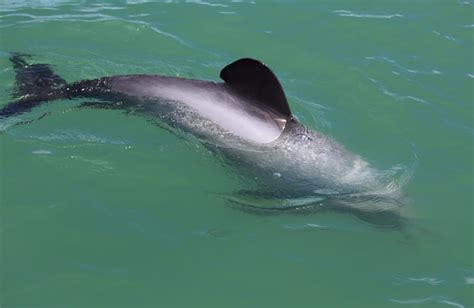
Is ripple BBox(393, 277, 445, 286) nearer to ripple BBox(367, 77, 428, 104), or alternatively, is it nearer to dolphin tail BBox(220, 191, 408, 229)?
dolphin tail BBox(220, 191, 408, 229)

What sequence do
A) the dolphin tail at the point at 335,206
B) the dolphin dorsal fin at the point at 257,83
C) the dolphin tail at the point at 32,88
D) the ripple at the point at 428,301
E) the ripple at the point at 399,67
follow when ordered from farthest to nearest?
the ripple at the point at 399,67, the dolphin tail at the point at 32,88, the dolphin dorsal fin at the point at 257,83, the dolphin tail at the point at 335,206, the ripple at the point at 428,301

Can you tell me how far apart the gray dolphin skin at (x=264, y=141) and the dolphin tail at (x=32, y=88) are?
0.37 ft

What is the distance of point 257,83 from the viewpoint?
7.89m

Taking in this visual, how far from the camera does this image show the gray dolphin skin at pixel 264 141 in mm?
7602

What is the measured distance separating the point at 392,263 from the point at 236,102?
2745 millimetres

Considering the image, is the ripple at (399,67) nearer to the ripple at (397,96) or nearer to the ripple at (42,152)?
the ripple at (397,96)

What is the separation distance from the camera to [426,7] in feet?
46.3

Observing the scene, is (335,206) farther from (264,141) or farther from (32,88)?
(32,88)

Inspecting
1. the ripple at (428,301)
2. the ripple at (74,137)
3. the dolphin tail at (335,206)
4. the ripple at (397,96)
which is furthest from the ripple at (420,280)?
the ripple at (397,96)

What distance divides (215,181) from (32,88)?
306 cm

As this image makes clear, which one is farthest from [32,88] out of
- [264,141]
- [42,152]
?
[264,141]

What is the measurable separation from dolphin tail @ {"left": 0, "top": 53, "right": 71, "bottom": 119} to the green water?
0.50 feet

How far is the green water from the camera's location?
6.43m

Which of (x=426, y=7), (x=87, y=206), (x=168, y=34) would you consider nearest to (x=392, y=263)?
(x=87, y=206)
